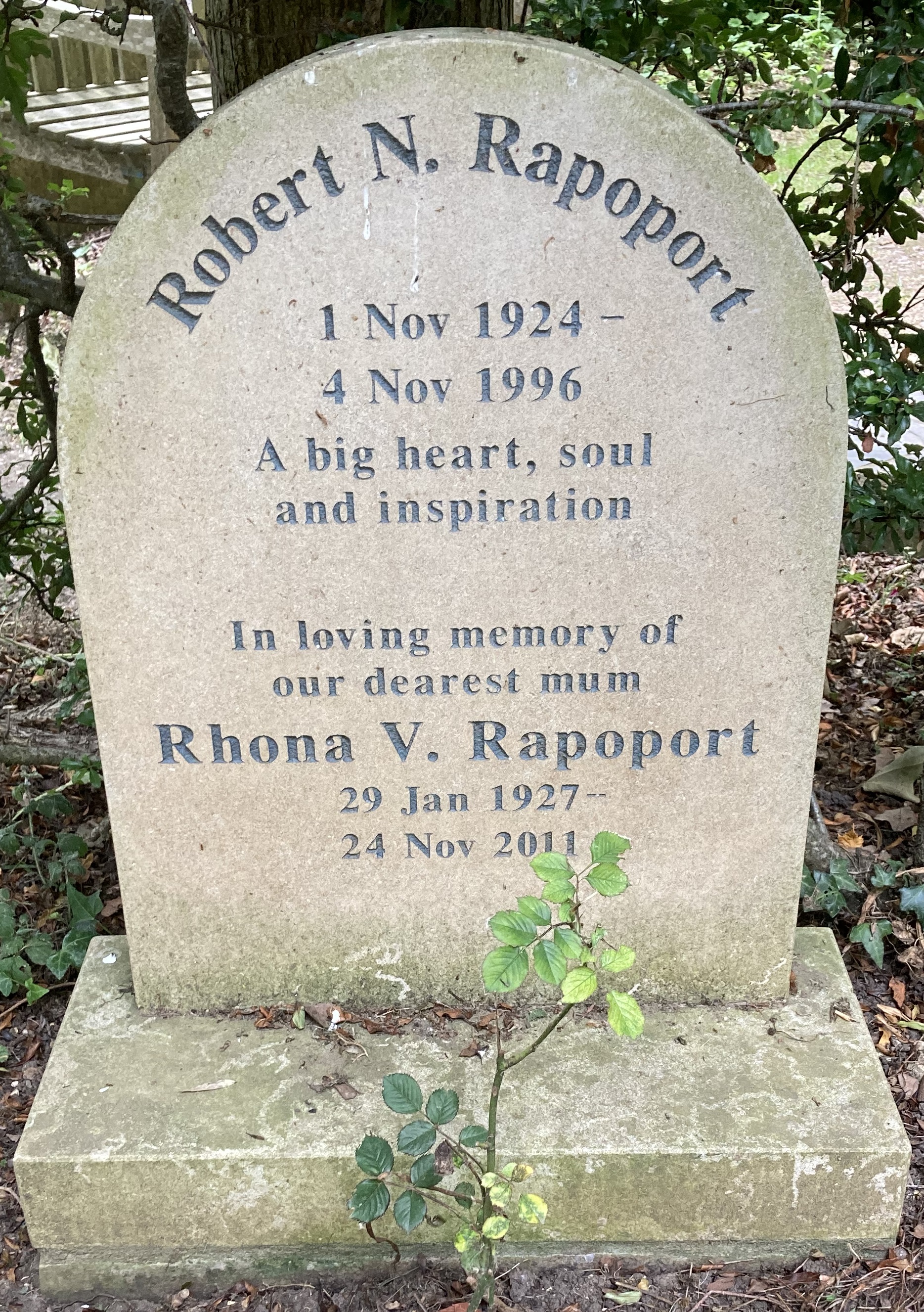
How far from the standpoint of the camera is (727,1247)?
2.47 m

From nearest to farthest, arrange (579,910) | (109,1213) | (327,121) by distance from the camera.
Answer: (327,121) < (109,1213) < (579,910)

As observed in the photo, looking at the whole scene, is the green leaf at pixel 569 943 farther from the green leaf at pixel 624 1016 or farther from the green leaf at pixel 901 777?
the green leaf at pixel 901 777

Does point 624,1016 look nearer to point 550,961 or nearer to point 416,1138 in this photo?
point 550,961

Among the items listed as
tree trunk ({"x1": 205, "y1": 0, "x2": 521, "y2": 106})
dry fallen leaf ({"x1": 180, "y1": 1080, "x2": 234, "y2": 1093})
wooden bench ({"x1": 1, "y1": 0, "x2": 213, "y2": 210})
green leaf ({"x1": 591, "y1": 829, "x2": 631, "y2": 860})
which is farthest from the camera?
wooden bench ({"x1": 1, "y1": 0, "x2": 213, "y2": 210})

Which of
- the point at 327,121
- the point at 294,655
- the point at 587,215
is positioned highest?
the point at 327,121

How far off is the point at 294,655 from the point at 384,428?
1.68 ft

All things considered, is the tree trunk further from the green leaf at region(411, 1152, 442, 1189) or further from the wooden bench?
the wooden bench

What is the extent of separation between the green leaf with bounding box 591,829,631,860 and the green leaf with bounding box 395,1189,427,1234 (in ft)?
2.31

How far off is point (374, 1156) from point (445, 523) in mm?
1191

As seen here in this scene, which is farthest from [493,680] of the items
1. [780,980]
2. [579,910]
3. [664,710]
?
[780,980]

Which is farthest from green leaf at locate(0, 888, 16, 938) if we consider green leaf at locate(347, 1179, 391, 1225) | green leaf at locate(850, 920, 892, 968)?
green leaf at locate(850, 920, 892, 968)

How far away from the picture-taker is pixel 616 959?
1.92m

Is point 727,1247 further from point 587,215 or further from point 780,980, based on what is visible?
point 587,215

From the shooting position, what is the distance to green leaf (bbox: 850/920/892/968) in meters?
3.01
